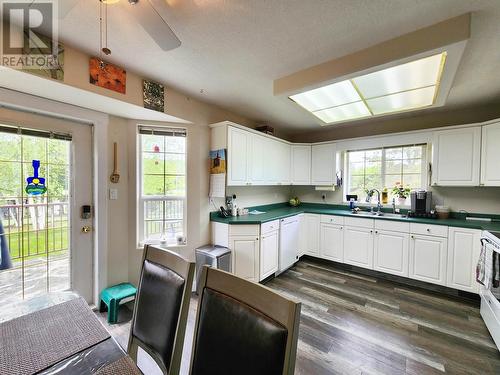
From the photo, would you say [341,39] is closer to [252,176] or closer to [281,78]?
[281,78]

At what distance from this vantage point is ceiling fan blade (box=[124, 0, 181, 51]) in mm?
908

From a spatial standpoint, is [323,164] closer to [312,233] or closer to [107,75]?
[312,233]

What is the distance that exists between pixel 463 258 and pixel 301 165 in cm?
256

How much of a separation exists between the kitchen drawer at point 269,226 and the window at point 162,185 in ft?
3.36

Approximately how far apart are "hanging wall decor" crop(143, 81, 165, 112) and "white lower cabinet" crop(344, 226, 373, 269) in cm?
314

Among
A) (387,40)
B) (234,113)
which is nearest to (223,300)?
(387,40)

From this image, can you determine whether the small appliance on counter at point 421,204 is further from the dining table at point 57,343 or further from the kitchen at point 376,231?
the dining table at point 57,343

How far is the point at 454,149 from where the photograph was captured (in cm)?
279

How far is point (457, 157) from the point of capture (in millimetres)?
2775

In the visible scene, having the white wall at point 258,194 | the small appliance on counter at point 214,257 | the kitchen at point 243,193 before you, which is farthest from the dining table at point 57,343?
the white wall at point 258,194

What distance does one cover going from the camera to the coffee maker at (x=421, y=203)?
2992 millimetres

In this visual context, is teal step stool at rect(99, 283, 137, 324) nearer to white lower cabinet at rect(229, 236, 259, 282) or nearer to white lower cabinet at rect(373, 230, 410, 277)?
white lower cabinet at rect(229, 236, 259, 282)

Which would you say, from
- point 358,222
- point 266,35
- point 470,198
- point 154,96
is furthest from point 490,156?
point 154,96

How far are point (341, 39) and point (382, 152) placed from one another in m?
2.64
